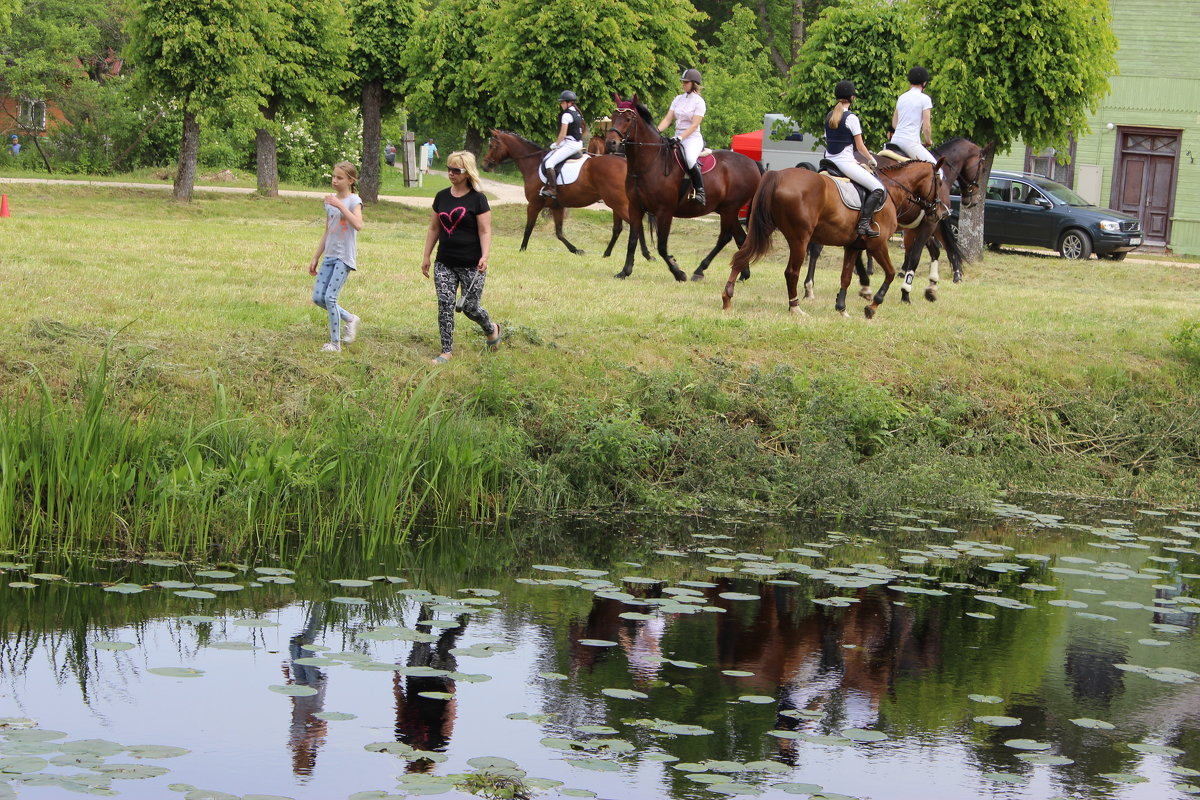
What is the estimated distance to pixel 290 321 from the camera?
12.5 m

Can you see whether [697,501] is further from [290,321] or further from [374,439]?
[290,321]

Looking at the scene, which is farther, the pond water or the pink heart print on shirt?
the pink heart print on shirt

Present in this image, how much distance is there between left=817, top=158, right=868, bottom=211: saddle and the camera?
49.7 ft

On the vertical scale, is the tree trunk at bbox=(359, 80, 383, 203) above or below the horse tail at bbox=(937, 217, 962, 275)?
above

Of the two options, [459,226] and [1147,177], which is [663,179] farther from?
[1147,177]

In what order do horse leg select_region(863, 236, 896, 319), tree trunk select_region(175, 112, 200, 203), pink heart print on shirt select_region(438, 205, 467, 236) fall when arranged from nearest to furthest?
pink heart print on shirt select_region(438, 205, 467, 236) < horse leg select_region(863, 236, 896, 319) < tree trunk select_region(175, 112, 200, 203)

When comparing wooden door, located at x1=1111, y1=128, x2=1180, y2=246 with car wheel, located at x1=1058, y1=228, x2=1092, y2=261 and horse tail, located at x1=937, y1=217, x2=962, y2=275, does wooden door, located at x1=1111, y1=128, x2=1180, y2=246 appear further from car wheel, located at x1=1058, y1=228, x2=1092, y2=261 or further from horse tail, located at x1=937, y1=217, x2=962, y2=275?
horse tail, located at x1=937, y1=217, x2=962, y2=275

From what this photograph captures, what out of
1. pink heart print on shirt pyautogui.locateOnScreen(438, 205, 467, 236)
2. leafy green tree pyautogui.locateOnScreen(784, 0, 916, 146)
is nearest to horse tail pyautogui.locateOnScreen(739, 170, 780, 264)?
pink heart print on shirt pyautogui.locateOnScreen(438, 205, 467, 236)

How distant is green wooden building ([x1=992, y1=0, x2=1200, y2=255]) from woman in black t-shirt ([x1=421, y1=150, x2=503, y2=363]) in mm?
24762

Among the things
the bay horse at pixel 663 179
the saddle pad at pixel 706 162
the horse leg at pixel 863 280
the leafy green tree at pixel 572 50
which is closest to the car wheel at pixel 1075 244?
the leafy green tree at pixel 572 50

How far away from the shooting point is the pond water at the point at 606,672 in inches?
221

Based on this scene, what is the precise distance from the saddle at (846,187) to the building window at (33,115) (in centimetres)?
3044

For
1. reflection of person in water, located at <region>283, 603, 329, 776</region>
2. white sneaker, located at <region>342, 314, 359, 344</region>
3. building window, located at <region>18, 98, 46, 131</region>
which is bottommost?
reflection of person in water, located at <region>283, 603, 329, 776</region>

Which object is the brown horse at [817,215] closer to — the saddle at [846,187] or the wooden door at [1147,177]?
the saddle at [846,187]
